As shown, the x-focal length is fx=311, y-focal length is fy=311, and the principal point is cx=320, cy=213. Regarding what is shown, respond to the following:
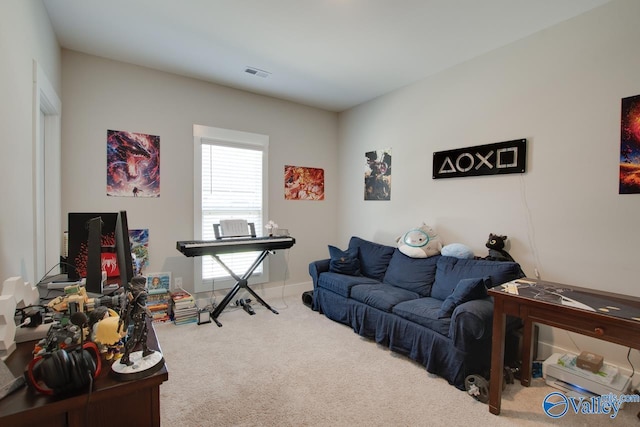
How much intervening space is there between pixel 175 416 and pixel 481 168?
3.29m

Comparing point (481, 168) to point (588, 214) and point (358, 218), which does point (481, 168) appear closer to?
point (588, 214)

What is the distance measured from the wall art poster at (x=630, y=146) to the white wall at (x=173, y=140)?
3386 millimetres

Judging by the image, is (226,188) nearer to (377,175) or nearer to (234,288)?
(234,288)

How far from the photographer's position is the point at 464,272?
9.39ft

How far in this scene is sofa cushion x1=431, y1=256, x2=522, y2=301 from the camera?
2.56m

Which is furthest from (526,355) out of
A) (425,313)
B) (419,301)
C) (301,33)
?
(301,33)

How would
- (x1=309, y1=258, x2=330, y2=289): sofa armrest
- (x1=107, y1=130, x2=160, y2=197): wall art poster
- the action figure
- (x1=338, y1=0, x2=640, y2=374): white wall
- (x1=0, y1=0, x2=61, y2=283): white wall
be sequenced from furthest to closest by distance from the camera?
(x1=309, y1=258, x2=330, y2=289): sofa armrest < (x1=107, y1=130, x2=160, y2=197): wall art poster < (x1=338, y1=0, x2=640, y2=374): white wall < (x1=0, y1=0, x2=61, y2=283): white wall < the action figure

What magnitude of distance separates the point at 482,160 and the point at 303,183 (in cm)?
244

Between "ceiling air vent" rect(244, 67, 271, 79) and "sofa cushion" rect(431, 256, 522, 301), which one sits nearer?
"sofa cushion" rect(431, 256, 522, 301)

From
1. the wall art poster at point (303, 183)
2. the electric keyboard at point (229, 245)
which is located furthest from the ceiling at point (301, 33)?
the electric keyboard at point (229, 245)

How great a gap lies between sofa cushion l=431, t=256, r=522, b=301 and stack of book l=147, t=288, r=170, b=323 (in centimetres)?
289

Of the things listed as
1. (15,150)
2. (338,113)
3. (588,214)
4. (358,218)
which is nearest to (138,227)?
(15,150)

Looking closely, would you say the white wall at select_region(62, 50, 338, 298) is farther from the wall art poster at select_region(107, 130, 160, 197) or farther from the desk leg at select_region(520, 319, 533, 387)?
the desk leg at select_region(520, 319, 533, 387)

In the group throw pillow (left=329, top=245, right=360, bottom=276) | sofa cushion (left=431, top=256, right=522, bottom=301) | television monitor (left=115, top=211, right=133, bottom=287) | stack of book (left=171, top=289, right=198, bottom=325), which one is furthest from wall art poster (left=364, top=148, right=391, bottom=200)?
television monitor (left=115, top=211, right=133, bottom=287)
